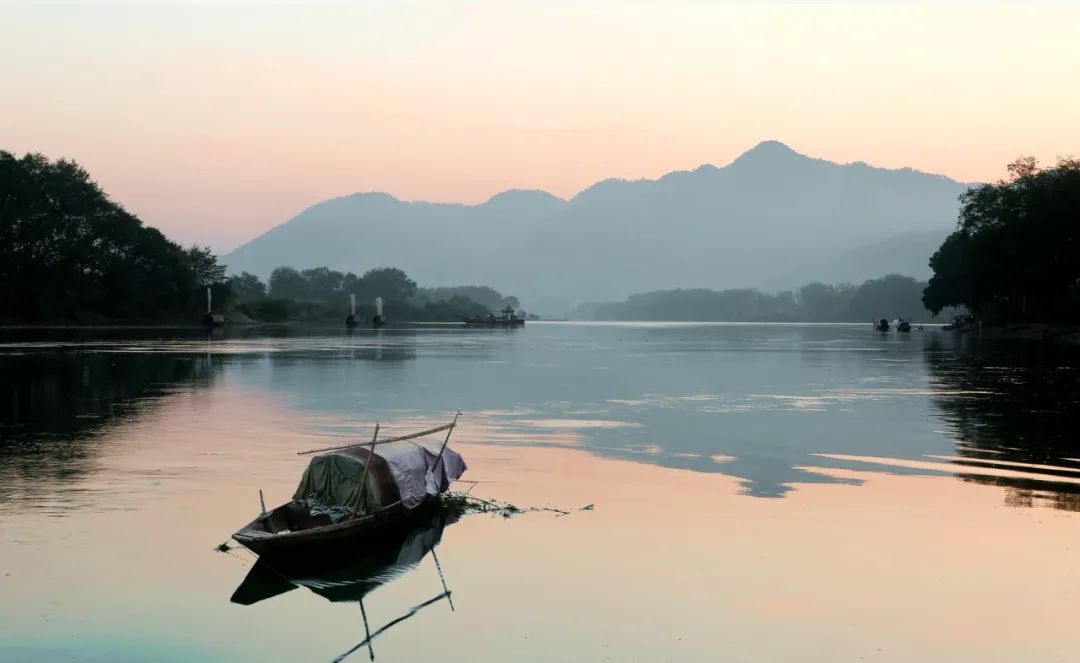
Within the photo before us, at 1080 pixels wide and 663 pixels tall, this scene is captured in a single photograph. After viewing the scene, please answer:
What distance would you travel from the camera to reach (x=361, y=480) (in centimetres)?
2716

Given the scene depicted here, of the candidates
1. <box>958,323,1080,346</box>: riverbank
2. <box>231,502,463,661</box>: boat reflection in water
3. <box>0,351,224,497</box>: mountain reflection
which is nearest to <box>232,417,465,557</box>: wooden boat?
<box>231,502,463,661</box>: boat reflection in water

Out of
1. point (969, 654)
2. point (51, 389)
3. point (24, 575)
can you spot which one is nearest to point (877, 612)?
point (969, 654)

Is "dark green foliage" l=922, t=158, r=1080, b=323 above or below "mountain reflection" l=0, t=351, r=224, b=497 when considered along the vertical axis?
above

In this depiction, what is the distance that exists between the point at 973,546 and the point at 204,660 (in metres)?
19.5

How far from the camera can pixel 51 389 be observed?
70750mm

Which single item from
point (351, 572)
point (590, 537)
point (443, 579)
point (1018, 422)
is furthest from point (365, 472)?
point (1018, 422)

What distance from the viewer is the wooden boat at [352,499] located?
80.2ft

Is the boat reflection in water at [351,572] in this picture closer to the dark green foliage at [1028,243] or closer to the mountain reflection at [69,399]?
the mountain reflection at [69,399]

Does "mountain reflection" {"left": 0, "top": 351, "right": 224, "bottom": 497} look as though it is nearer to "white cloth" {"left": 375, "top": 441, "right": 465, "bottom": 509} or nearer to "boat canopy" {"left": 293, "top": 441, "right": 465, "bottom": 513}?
"boat canopy" {"left": 293, "top": 441, "right": 465, "bottom": 513}

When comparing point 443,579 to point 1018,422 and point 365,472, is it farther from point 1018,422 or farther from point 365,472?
point 1018,422

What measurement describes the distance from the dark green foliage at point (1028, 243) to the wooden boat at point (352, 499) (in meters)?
144

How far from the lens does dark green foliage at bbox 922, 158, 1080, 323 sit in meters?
153

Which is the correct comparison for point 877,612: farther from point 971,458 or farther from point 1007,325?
point 1007,325

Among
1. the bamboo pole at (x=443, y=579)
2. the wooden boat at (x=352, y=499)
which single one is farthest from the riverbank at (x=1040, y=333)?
the bamboo pole at (x=443, y=579)
